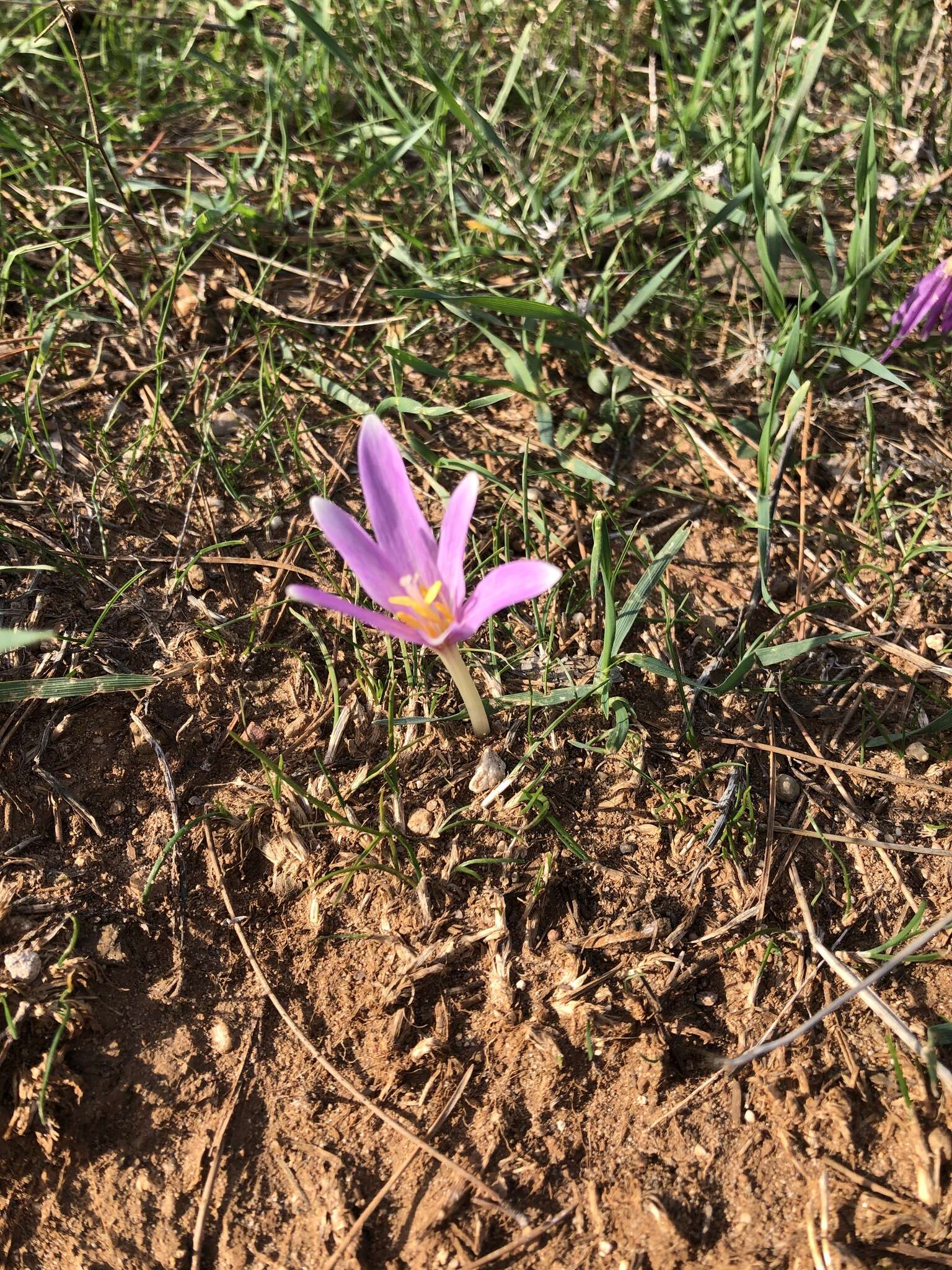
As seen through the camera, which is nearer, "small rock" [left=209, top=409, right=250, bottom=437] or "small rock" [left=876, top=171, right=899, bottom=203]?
"small rock" [left=209, top=409, right=250, bottom=437]

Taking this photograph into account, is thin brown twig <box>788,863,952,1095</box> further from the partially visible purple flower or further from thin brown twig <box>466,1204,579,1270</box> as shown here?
the partially visible purple flower

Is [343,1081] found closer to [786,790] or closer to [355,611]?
[355,611]

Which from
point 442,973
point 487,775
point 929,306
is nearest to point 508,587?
point 487,775

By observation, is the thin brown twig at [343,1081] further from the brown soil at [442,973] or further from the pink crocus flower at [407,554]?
the pink crocus flower at [407,554]

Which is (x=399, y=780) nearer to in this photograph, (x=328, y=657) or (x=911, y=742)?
Answer: (x=328, y=657)

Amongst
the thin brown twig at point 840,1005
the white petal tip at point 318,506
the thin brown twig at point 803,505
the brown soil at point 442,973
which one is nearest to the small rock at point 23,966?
the brown soil at point 442,973

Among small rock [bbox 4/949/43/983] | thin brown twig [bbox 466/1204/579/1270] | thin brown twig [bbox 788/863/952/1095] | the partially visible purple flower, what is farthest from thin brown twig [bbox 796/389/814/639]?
small rock [bbox 4/949/43/983]

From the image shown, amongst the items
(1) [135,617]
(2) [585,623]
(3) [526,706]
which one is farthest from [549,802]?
(1) [135,617]

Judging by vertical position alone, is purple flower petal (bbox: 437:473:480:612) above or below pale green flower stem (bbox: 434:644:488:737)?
above
